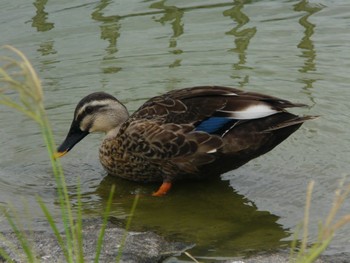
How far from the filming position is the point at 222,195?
658cm

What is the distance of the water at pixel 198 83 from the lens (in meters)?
6.06

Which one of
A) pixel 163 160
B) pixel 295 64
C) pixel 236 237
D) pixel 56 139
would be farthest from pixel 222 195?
pixel 295 64

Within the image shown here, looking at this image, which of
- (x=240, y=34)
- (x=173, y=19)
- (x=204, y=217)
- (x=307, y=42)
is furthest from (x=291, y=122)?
(x=173, y=19)

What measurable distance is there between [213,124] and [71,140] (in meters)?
1.33

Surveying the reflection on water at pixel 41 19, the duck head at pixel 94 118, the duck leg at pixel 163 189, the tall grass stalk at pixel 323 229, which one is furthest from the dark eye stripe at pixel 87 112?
the reflection on water at pixel 41 19

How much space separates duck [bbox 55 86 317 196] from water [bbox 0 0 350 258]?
0.77 feet

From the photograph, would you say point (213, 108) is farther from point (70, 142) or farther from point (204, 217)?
point (70, 142)

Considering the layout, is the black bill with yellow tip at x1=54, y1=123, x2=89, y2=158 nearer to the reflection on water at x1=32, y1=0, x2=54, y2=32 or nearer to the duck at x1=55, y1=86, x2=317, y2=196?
the duck at x1=55, y1=86, x2=317, y2=196

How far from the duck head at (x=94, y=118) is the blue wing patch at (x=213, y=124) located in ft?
3.21

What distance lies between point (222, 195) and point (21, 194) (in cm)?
157

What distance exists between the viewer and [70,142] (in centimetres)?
700

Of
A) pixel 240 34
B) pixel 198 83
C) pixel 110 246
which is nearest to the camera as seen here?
pixel 110 246

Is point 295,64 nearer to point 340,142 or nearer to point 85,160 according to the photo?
point 340,142

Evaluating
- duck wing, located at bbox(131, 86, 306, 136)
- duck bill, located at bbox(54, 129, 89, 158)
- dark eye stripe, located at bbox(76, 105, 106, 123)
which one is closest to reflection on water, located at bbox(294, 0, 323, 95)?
duck wing, located at bbox(131, 86, 306, 136)
